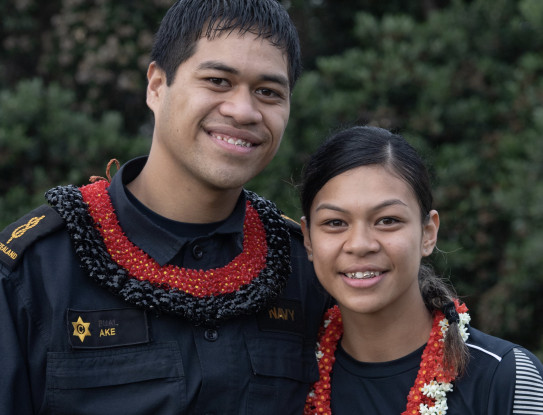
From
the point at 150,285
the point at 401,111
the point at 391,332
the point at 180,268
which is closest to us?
the point at 150,285

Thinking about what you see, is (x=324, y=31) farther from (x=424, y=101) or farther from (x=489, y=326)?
(x=489, y=326)

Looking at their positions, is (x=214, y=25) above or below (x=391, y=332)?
above

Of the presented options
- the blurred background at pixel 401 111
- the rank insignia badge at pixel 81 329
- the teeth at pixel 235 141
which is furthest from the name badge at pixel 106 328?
the blurred background at pixel 401 111

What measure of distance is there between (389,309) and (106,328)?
38.8 inches

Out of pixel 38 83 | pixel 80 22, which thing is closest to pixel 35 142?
pixel 38 83

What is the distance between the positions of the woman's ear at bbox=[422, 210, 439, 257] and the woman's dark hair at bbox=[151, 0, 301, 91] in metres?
0.74

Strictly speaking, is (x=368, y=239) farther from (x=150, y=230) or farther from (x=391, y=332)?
(x=150, y=230)

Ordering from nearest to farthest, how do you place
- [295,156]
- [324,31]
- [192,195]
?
[192,195]
[295,156]
[324,31]

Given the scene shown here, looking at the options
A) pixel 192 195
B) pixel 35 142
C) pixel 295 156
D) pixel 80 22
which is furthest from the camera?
pixel 80 22

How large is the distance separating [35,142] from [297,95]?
2072 millimetres

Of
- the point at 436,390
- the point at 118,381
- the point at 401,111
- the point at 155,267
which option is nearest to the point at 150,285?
the point at 155,267

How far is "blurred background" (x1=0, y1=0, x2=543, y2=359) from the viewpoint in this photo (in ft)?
17.3

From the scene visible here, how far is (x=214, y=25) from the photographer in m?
2.46

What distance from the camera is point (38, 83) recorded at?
5.52 metres
